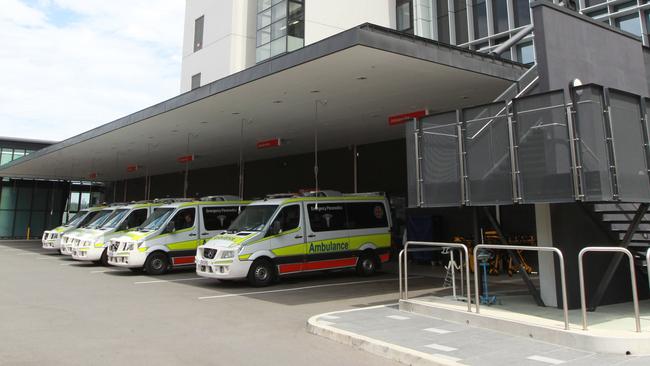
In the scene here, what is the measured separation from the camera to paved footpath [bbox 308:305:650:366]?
5238 mm

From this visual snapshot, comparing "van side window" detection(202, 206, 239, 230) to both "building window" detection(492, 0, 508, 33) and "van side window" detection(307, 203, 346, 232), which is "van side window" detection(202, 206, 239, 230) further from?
"building window" detection(492, 0, 508, 33)

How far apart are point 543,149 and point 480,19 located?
1696cm

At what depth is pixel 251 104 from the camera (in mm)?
14180

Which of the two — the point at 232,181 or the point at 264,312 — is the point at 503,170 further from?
the point at 232,181

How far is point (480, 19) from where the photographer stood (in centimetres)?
2184

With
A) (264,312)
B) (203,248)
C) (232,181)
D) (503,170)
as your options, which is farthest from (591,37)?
(232,181)

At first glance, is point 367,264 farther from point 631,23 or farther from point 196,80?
point 196,80

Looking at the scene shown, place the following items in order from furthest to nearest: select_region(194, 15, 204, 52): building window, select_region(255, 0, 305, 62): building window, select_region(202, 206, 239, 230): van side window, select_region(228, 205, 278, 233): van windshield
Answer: select_region(194, 15, 204, 52): building window, select_region(255, 0, 305, 62): building window, select_region(202, 206, 239, 230): van side window, select_region(228, 205, 278, 233): van windshield

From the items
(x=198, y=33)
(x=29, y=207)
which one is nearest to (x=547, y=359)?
(x=198, y=33)

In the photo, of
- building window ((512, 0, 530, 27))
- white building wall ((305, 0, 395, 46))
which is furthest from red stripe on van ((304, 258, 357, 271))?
white building wall ((305, 0, 395, 46))

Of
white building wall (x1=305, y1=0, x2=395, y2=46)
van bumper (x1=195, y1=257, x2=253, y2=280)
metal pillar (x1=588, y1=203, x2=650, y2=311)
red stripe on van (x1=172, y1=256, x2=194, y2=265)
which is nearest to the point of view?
metal pillar (x1=588, y1=203, x2=650, y2=311)

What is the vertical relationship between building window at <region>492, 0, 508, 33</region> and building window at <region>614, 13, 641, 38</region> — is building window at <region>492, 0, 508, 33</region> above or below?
above

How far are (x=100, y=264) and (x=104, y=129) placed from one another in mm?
5250

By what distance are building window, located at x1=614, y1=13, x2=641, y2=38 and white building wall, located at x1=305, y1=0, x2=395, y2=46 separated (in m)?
11.3
